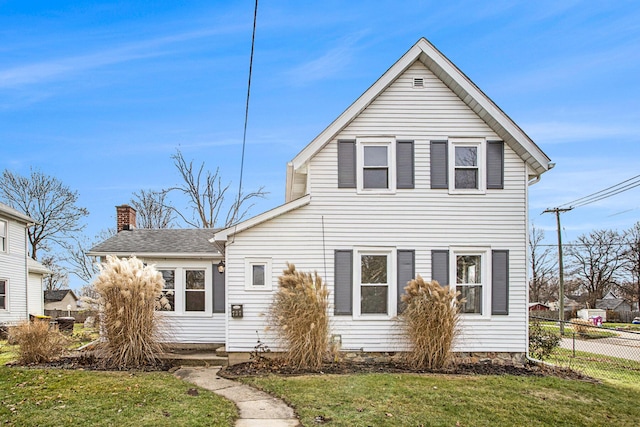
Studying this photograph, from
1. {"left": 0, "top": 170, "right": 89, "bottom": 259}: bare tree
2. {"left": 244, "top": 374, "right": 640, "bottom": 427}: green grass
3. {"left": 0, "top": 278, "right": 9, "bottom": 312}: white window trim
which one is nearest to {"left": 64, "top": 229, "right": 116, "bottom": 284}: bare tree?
{"left": 0, "top": 170, "right": 89, "bottom": 259}: bare tree

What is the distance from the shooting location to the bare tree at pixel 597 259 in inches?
2040

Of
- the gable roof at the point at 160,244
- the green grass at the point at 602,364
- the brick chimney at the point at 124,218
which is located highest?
the brick chimney at the point at 124,218

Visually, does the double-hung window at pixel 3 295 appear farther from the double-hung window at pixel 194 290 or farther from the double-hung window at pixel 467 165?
the double-hung window at pixel 467 165

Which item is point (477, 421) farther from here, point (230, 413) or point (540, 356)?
point (540, 356)

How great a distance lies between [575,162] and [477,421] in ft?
73.5

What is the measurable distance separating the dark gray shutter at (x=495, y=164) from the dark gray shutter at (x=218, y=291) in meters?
7.47

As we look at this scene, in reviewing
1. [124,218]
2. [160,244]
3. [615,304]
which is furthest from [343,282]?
[615,304]

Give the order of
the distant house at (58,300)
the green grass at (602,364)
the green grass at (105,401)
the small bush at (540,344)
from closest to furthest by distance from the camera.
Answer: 1. the green grass at (105,401)
2. the small bush at (540,344)
3. the green grass at (602,364)
4. the distant house at (58,300)

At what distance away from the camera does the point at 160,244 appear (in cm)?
1393

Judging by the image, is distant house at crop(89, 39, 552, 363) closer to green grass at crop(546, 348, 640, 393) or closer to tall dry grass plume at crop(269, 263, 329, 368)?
tall dry grass plume at crop(269, 263, 329, 368)

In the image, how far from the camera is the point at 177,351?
12039 millimetres

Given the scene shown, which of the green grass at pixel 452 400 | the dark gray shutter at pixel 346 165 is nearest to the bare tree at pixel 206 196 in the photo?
the dark gray shutter at pixel 346 165

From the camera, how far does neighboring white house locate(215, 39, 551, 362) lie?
35.0 ft

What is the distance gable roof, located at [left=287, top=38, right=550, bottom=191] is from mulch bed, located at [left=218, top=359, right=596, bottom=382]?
4396 mm
